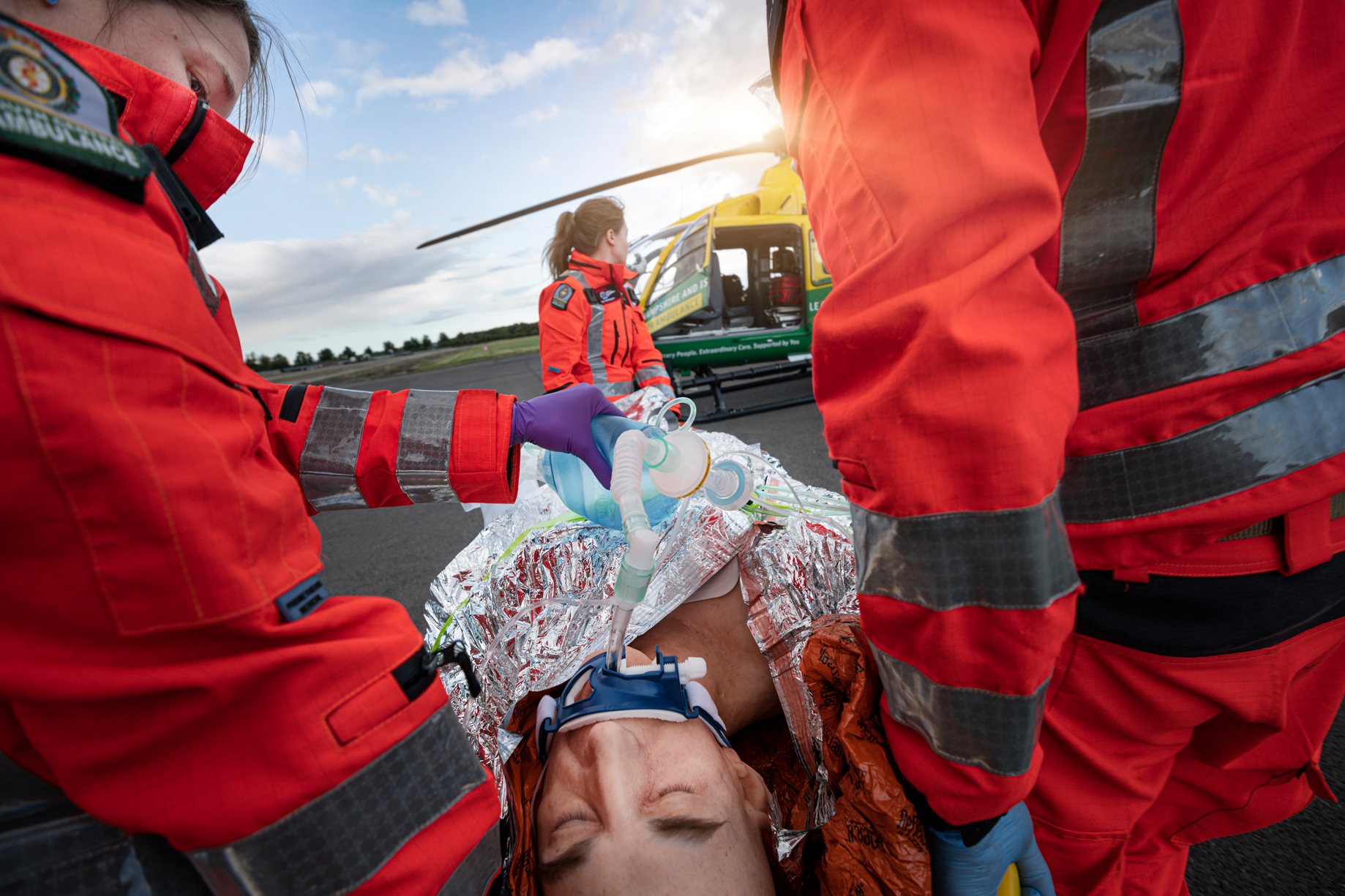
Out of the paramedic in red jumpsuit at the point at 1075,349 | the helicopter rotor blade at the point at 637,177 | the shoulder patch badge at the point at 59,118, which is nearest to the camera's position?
the shoulder patch badge at the point at 59,118

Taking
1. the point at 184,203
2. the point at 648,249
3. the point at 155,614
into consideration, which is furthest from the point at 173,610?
the point at 648,249

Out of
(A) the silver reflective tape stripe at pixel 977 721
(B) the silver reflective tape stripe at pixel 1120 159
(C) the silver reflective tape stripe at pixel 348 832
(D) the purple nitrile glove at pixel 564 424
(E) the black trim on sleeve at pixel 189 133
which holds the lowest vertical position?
(A) the silver reflective tape stripe at pixel 977 721

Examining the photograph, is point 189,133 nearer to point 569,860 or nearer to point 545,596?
point 545,596

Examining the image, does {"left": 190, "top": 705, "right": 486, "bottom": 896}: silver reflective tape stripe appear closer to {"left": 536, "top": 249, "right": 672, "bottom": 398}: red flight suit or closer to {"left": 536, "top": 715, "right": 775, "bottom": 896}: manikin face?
{"left": 536, "top": 715, "right": 775, "bottom": 896}: manikin face

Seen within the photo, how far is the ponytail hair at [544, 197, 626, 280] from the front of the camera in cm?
399

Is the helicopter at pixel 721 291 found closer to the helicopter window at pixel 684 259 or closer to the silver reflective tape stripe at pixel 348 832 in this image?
the helicopter window at pixel 684 259

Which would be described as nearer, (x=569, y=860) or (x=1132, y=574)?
(x=1132, y=574)

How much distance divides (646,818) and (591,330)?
331cm

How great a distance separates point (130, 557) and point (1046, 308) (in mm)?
969

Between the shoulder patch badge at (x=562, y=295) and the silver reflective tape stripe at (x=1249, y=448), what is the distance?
3.46 metres

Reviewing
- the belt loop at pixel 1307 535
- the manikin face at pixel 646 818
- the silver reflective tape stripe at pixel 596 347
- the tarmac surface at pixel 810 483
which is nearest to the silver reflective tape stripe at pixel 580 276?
the silver reflective tape stripe at pixel 596 347

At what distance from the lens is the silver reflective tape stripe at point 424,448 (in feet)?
3.53

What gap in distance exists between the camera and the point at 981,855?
0.83 metres

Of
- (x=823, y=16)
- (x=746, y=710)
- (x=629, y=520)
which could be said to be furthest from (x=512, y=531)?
(x=823, y=16)
